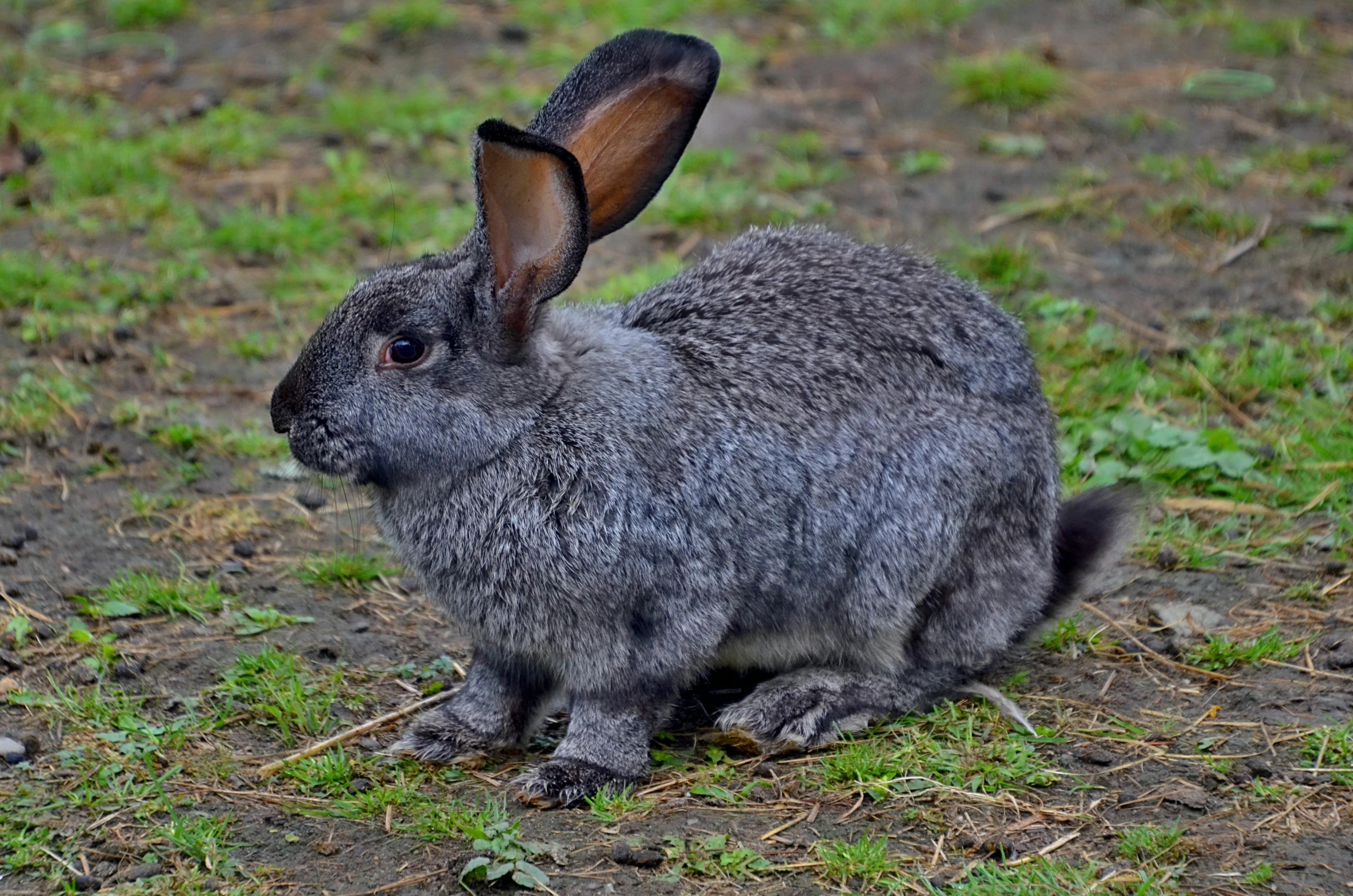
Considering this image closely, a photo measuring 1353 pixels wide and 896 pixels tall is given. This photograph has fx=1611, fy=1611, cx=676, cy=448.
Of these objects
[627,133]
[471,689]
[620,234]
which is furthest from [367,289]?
[620,234]

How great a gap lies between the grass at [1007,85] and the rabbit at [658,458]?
4473 mm

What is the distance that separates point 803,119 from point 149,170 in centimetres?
349

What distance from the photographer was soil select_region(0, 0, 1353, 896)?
12.7 ft

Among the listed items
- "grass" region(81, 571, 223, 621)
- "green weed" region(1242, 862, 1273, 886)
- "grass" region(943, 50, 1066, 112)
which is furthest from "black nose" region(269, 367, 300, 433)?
"grass" region(943, 50, 1066, 112)

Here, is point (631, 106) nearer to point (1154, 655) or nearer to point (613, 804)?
point (613, 804)

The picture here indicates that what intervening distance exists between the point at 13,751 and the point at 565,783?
1447 millimetres

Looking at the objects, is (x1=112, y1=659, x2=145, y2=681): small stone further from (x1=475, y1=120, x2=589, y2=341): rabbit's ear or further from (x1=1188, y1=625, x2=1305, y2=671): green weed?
(x1=1188, y1=625, x2=1305, y2=671): green weed

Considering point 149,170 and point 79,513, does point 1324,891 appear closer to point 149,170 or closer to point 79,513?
point 79,513

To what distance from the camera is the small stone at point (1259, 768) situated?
162 inches

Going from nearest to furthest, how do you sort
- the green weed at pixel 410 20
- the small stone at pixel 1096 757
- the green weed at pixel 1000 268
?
the small stone at pixel 1096 757, the green weed at pixel 1000 268, the green weed at pixel 410 20

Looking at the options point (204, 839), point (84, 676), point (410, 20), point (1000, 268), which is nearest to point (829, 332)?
point (204, 839)

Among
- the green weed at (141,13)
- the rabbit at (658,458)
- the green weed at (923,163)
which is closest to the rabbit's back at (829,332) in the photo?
the rabbit at (658,458)

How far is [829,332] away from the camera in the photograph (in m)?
4.62

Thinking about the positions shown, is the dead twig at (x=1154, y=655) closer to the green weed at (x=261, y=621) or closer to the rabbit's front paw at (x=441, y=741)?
the rabbit's front paw at (x=441, y=741)
